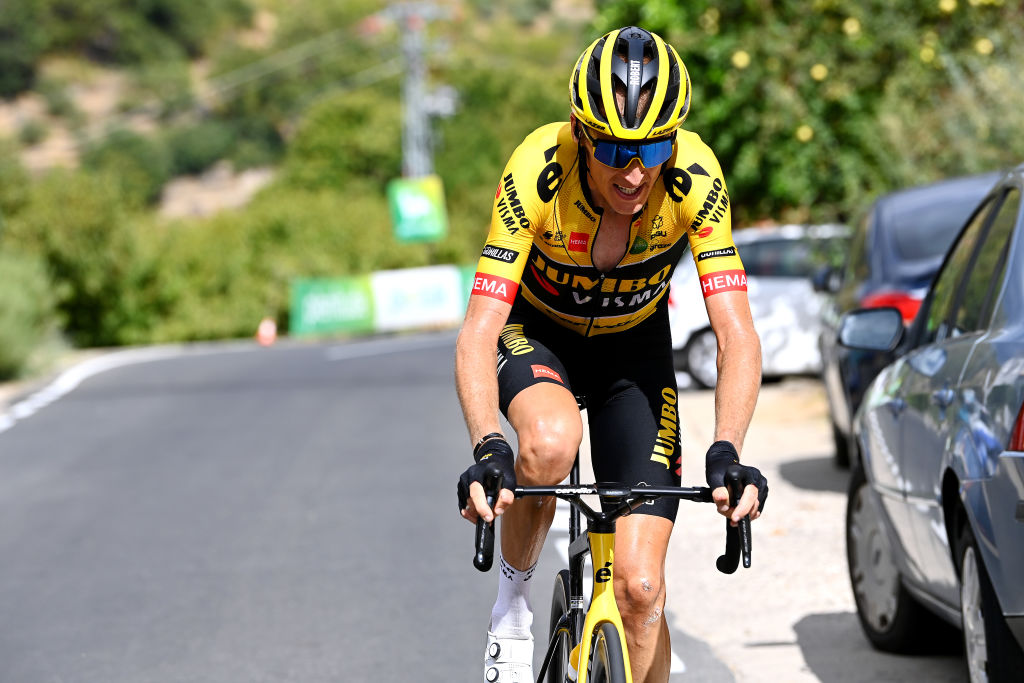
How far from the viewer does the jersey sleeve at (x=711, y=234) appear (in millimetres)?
4141

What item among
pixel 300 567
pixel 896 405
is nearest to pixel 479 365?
pixel 896 405

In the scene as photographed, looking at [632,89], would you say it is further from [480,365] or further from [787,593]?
[787,593]

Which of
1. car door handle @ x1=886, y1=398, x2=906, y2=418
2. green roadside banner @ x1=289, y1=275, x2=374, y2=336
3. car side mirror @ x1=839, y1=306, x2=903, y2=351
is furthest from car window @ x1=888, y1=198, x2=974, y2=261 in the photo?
green roadside banner @ x1=289, y1=275, x2=374, y2=336

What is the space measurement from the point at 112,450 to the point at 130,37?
14884 cm

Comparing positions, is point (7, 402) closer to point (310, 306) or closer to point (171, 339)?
point (310, 306)

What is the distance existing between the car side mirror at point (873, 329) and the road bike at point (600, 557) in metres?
2.24

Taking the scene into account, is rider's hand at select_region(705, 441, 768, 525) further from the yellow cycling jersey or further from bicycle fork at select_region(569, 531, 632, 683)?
the yellow cycling jersey

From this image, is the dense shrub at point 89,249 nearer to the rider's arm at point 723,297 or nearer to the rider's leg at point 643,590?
the rider's arm at point 723,297

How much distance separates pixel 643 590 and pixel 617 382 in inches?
29.1

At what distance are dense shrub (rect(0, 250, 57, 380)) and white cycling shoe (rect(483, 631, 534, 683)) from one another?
21.7m

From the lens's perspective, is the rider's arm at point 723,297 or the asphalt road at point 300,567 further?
the asphalt road at point 300,567

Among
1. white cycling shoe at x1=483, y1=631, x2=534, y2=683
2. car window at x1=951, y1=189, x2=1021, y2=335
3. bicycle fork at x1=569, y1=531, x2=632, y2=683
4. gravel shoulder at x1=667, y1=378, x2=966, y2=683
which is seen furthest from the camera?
gravel shoulder at x1=667, y1=378, x2=966, y2=683

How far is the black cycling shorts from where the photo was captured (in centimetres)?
418

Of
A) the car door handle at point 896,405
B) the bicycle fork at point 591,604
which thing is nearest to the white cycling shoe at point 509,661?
the bicycle fork at point 591,604
